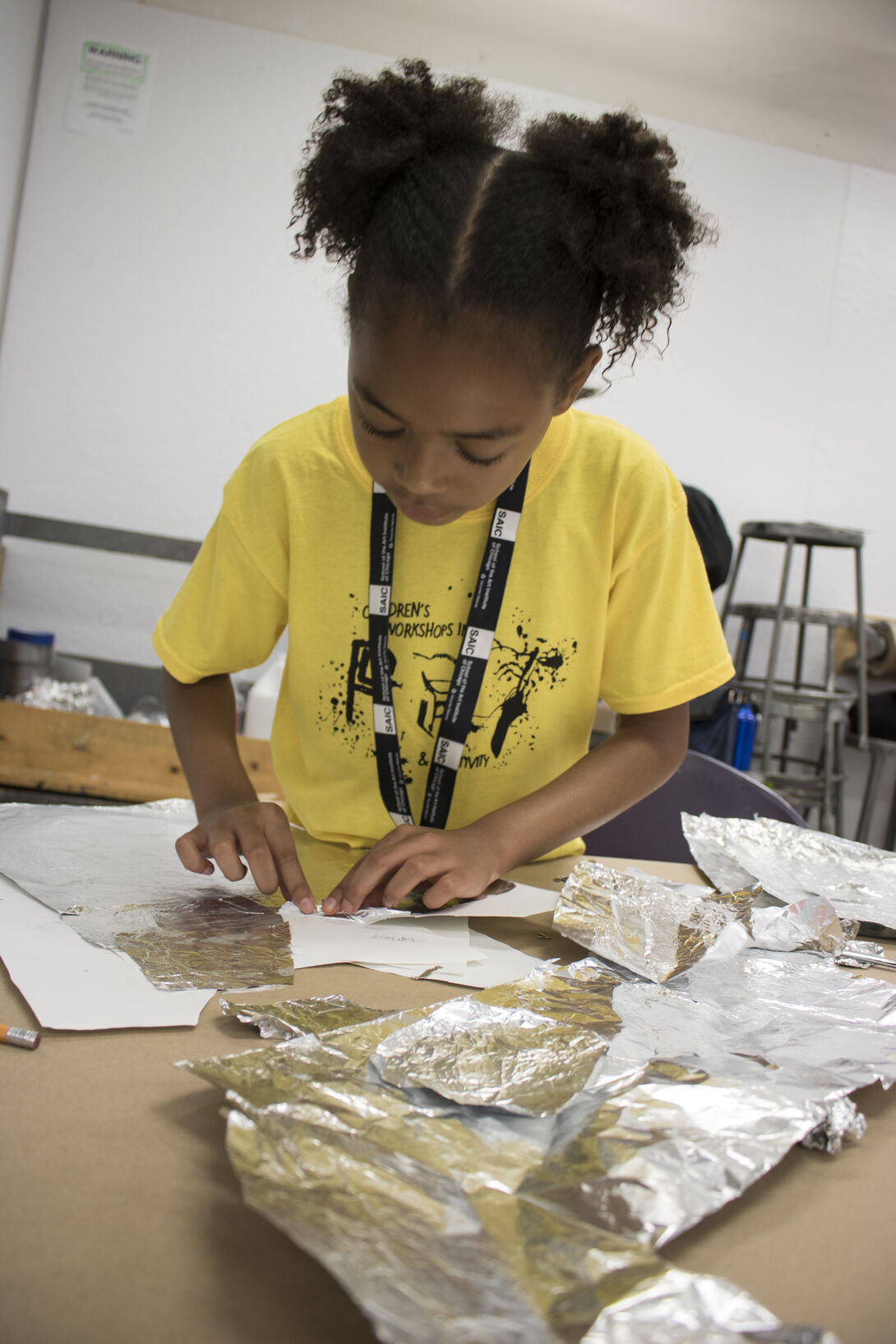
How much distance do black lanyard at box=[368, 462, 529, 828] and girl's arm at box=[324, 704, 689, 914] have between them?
85 millimetres

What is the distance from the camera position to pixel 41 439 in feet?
9.50

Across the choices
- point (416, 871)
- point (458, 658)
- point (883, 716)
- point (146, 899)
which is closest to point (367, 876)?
point (416, 871)

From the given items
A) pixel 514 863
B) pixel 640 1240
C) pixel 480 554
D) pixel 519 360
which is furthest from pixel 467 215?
pixel 640 1240

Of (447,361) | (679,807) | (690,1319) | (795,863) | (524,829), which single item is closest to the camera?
(690,1319)

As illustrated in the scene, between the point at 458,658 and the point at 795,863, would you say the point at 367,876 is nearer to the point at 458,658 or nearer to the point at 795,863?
the point at 458,658

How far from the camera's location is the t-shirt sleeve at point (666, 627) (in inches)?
36.3

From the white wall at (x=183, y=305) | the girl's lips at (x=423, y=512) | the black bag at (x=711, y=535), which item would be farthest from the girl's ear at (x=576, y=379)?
the white wall at (x=183, y=305)

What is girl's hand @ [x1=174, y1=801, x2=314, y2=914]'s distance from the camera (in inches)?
26.9

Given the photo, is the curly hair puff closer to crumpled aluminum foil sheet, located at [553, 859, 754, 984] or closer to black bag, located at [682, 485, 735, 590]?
crumpled aluminum foil sheet, located at [553, 859, 754, 984]

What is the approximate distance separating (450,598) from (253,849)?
338 millimetres

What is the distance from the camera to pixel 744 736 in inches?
112

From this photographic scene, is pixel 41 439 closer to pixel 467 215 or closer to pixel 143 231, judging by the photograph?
pixel 143 231

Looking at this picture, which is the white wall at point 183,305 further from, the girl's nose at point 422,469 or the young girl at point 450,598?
the girl's nose at point 422,469

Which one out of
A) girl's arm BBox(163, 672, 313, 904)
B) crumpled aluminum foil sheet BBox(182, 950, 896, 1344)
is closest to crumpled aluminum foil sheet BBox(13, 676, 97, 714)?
girl's arm BBox(163, 672, 313, 904)
